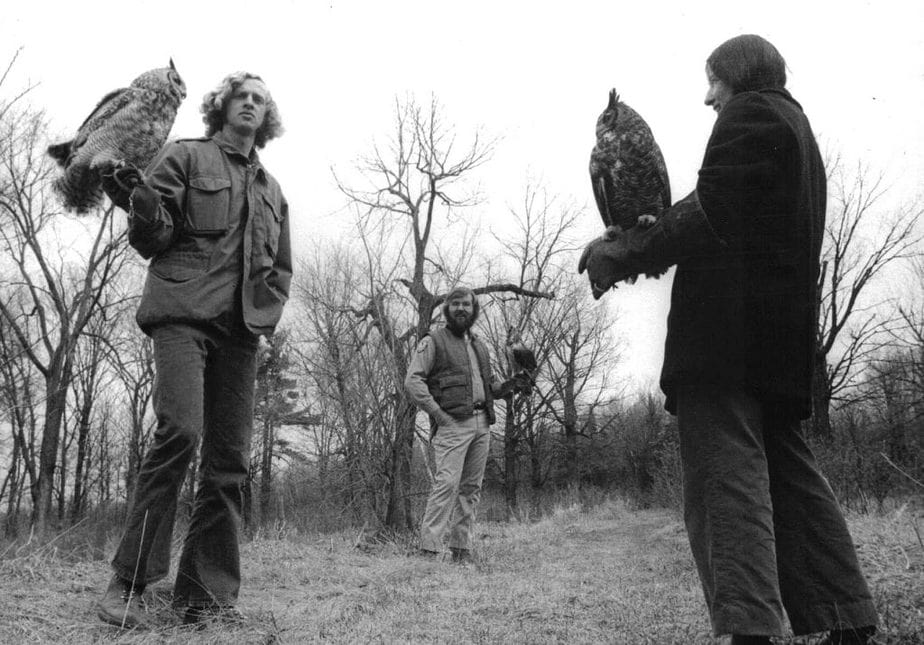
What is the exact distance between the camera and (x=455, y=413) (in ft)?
18.0

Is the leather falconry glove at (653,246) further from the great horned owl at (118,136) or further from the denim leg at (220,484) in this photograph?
the great horned owl at (118,136)

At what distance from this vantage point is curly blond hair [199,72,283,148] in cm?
302

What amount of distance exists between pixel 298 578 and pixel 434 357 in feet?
7.03

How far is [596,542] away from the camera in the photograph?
770 cm

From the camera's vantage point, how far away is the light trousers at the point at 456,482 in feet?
17.6

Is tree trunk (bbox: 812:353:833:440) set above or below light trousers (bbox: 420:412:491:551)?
above

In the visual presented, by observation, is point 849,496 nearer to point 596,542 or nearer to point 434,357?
point 596,542

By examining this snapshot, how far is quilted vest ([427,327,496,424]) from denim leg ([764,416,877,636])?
11.9ft

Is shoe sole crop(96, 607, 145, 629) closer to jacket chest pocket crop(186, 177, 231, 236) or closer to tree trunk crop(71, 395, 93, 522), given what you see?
jacket chest pocket crop(186, 177, 231, 236)

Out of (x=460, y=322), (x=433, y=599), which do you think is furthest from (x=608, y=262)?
(x=460, y=322)

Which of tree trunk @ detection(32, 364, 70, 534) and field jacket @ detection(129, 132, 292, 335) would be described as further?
tree trunk @ detection(32, 364, 70, 534)

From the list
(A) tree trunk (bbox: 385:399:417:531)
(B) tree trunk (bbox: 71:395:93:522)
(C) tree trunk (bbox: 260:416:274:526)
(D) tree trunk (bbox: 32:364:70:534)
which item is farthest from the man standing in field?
(B) tree trunk (bbox: 71:395:93:522)

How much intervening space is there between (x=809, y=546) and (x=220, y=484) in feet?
6.53

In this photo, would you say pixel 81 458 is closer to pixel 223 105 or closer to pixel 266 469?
pixel 266 469
